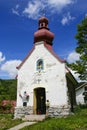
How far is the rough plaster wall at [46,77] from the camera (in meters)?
19.7

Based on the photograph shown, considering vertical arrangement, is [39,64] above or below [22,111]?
above

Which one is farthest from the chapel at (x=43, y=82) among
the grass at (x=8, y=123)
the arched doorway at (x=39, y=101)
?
the grass at (x=8, y=123)

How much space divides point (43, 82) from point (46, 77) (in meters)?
0.59

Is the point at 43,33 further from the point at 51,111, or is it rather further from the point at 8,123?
the point at 8,123

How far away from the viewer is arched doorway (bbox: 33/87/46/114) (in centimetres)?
2107

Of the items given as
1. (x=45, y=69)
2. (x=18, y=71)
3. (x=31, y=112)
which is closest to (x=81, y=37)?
(x=45, y=69)

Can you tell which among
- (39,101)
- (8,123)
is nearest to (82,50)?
(39,101)

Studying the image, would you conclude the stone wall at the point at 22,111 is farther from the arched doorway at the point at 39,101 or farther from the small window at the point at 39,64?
the small window at the point at 39,64

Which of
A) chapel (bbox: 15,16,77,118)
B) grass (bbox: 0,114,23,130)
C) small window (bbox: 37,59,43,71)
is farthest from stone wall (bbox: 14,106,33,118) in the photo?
small window (bbox: 37,59,43,71)

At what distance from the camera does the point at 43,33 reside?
2255 cm

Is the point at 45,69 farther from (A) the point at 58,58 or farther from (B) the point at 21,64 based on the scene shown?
(B) the point at 21,64

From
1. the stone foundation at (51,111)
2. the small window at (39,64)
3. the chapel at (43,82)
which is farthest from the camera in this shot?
the small window at (39,64)

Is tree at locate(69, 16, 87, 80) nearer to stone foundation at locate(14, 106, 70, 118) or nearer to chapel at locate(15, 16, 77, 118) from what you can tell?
chapel at locate(15, 16, 77, 118)

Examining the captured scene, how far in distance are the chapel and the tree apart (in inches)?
43.7
